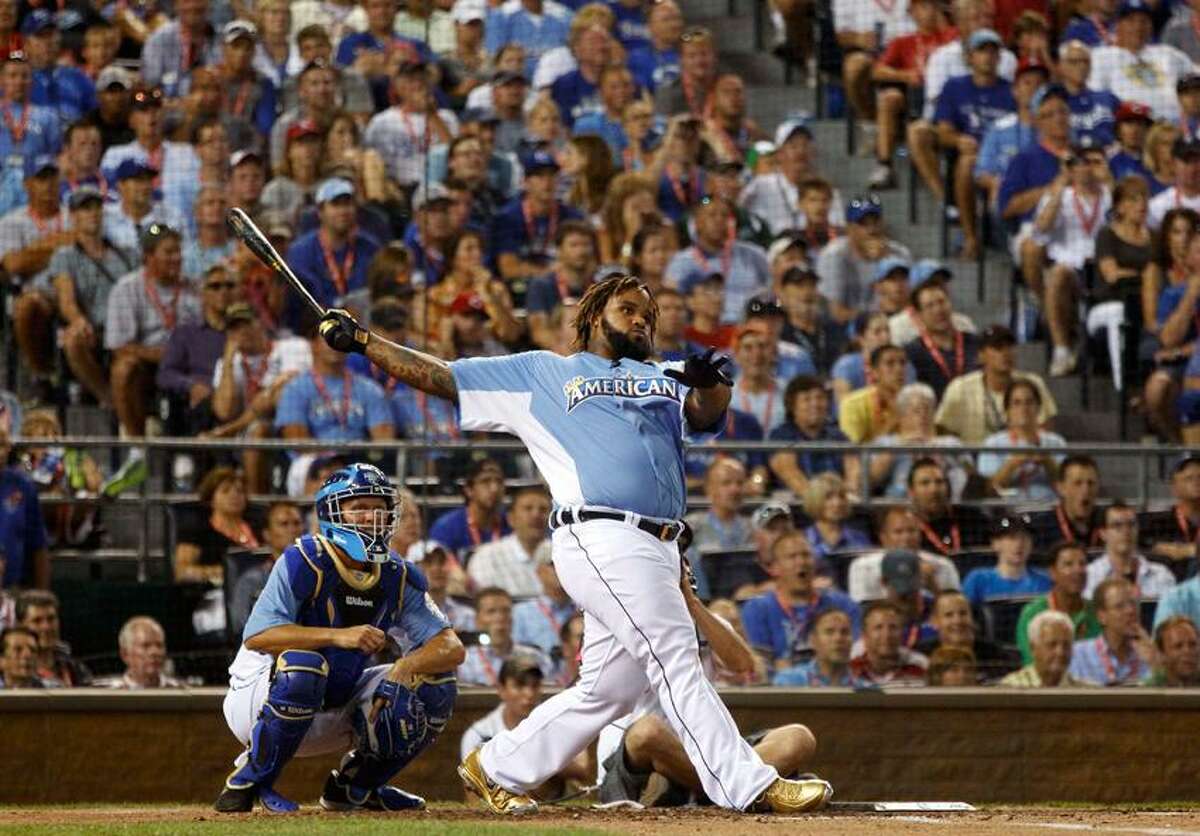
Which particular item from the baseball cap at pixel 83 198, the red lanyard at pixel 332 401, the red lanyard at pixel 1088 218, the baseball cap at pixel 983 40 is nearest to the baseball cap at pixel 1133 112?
the baseball cap at pixel 983 40

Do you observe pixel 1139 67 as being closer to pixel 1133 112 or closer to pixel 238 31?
pixel 1133 112

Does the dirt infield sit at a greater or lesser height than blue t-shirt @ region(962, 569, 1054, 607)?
lesser

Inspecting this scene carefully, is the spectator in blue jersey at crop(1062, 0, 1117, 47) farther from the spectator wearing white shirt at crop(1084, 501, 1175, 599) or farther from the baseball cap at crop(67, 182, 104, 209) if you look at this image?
the baseball cap at crop(67, 182, 104, 209)

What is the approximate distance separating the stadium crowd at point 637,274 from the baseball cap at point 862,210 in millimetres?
30

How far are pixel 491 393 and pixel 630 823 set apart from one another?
126 centimetres

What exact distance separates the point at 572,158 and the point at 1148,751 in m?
4.80

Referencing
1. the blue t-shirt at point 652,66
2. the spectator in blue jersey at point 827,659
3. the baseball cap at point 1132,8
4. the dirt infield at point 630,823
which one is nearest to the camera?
the dirt infield at point 630,823

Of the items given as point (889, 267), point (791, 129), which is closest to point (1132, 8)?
point (791, 129)

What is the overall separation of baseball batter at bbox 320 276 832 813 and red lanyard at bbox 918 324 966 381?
4778mm

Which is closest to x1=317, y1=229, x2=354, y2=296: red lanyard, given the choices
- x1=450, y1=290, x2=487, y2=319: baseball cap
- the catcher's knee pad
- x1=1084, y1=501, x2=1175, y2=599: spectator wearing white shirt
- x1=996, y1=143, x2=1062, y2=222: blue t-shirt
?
x1=450, y1=290, x2=487, y2=319: baseball cap

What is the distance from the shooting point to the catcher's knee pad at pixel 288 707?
6023 millimetres

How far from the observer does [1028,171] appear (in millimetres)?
12070

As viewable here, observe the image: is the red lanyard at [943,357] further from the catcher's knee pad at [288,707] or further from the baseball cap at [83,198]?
the catcher's knee pad at [288,707]

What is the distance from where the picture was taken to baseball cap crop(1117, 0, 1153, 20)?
13.3 metres
